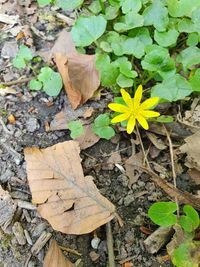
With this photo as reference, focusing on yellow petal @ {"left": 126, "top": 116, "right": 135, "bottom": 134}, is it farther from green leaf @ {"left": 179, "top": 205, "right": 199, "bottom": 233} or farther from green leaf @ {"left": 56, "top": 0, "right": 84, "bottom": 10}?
green leaf @ {"left": 56, "top": 0, "right": 84, "bottom": 10}

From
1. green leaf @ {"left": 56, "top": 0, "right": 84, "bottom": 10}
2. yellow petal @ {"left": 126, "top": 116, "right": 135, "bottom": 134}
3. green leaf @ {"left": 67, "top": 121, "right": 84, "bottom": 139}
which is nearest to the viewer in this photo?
yellow petal @ {"left": 126, "top": 116, "right": 135, "bottom": 134}

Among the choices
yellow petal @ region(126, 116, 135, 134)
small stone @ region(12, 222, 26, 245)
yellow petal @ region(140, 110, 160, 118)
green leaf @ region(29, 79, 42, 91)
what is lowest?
small stone @ region(12, 222, 26, 245)

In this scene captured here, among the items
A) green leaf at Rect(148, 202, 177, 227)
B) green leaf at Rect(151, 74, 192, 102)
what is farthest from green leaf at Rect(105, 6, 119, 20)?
green leaf at Rect(148, 202, 177, 227)

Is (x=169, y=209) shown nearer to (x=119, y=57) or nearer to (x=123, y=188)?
(x=123, y=188)

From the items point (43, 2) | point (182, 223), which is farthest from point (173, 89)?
point (43, 2)

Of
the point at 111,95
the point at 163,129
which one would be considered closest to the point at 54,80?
the point at 111,95
